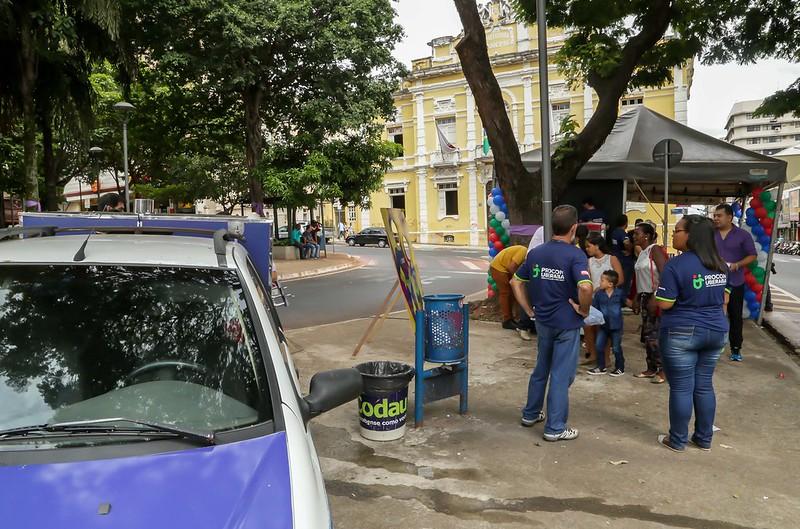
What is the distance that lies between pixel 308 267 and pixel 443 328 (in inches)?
695

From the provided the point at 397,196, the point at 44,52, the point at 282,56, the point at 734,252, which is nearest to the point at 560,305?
the point at 734,252

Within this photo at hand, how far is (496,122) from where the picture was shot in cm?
980

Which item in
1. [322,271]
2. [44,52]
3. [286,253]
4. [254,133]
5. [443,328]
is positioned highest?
[44,52]

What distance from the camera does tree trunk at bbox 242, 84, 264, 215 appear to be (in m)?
21.0

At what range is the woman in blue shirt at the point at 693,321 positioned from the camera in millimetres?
4383

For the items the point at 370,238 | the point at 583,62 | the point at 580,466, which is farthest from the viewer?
the point at 370,238

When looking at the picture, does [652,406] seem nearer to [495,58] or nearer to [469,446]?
[469,446]

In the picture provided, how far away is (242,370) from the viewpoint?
2439 millimetres

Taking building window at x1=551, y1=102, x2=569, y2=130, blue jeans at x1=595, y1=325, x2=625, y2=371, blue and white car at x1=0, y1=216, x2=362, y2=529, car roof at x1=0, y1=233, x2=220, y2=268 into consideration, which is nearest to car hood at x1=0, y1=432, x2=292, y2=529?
blue and white car at x1=0, y1=216, x2=362, y2=529

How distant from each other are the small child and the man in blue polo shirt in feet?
6.45

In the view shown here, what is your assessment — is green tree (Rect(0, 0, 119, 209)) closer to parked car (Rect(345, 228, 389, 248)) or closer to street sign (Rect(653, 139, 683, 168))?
street sign (Rect(653, 139, 683, 168))

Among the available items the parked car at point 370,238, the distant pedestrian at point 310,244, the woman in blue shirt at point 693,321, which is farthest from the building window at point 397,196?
the woman in blue shirt at point 693,321

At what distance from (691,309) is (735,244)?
10.6 ft

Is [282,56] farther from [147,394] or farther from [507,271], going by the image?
[147,394]
